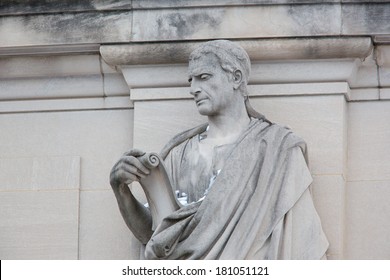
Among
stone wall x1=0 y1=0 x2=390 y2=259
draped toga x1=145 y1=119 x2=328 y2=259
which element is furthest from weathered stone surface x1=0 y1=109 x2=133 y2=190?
draped toga x1=145 y1=119 x2=328 y2=259

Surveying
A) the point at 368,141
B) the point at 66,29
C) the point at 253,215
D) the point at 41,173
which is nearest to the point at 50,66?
the point at 66,29

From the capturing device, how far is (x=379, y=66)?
2341 centimetres

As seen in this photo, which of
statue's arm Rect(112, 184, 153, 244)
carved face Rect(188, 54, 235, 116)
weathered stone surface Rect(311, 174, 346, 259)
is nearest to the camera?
statue's arm Rect(112, 184, 153, 244)

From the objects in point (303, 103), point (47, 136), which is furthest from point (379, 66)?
point (47, 136)

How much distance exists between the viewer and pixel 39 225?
923 inches

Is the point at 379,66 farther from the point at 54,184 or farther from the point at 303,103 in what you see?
the point at 54,184

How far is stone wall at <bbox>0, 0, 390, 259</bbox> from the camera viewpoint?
2320 centimetres

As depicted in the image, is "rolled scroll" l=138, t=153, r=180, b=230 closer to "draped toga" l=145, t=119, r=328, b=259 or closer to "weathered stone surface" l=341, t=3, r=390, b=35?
"draped toga" l=145, t=119, r=328, b=259

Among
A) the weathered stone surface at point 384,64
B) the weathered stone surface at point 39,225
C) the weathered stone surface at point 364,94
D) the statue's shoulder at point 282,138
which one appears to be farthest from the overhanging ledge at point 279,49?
the weathered stone surface at point 39,225

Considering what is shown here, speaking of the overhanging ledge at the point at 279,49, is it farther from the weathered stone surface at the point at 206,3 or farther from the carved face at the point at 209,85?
the carved face at the point at 209,85

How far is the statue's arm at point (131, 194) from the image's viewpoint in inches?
886

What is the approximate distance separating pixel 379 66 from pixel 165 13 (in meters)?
1.37

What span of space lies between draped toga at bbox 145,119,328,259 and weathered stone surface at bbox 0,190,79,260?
0.97 metres

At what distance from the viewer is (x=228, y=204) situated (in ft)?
73.9
